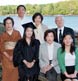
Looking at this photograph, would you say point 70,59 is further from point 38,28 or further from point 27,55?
point 38,28

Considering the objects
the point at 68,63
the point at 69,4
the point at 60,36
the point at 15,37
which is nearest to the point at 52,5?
the point at 69,4

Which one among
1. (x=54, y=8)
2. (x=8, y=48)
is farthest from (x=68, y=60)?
(x=54, y=8)

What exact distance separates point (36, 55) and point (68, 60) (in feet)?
1.31

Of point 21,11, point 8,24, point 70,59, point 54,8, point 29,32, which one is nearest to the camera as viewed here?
point 70,59

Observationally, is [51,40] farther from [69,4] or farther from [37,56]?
[69,4]

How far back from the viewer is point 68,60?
298 cm

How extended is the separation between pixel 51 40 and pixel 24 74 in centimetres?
51

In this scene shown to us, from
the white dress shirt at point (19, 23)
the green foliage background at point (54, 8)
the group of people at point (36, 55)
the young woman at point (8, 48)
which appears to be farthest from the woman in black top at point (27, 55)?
the green foliage background at point (54, 8)

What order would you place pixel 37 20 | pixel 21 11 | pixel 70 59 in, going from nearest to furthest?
pixel 70 59, pixel 37 20, pixel 21 11

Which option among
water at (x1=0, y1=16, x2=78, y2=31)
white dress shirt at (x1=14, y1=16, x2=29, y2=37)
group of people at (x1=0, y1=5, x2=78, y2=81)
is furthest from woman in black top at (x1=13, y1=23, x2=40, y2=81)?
water at (x1=0, y1=16, x2=78, y2=31)

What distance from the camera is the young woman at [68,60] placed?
2973mm

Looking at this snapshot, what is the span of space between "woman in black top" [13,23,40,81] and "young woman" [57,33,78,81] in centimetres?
31

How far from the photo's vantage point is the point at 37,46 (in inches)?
124

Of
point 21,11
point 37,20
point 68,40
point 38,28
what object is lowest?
point 68,40
